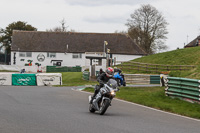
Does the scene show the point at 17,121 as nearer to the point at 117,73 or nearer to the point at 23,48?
the point at 117,73

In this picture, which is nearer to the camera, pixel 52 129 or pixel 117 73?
pixel 52 129

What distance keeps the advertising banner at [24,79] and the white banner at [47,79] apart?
47 centimetres

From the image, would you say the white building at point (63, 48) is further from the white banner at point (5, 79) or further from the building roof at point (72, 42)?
the white banner at point (5, 79)

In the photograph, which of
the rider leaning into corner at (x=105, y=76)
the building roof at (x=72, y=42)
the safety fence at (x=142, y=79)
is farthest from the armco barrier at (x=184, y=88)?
the building roof at (x=72, y=42)

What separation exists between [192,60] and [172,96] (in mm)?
35551

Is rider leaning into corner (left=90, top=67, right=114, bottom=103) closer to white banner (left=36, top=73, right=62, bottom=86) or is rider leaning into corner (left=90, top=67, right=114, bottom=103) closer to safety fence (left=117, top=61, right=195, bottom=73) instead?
white banner (left=36, top=73, right=62, bottom=86)

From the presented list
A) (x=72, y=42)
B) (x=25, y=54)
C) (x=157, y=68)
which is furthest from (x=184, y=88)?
(x=72, y=42)

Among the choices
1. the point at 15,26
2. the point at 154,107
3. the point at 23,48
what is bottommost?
the point at 154,107

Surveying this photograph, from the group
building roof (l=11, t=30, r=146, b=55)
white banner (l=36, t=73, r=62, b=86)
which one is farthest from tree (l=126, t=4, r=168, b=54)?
white banner (l=36, t=73, r=62, b=86)

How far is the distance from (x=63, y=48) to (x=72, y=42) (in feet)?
9.02

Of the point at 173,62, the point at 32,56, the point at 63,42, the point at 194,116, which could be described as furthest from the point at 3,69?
the point at 194,116

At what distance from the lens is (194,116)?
547 inches

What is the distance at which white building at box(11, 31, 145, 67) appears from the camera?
273ft

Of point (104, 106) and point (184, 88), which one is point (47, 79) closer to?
point (184, 88)
